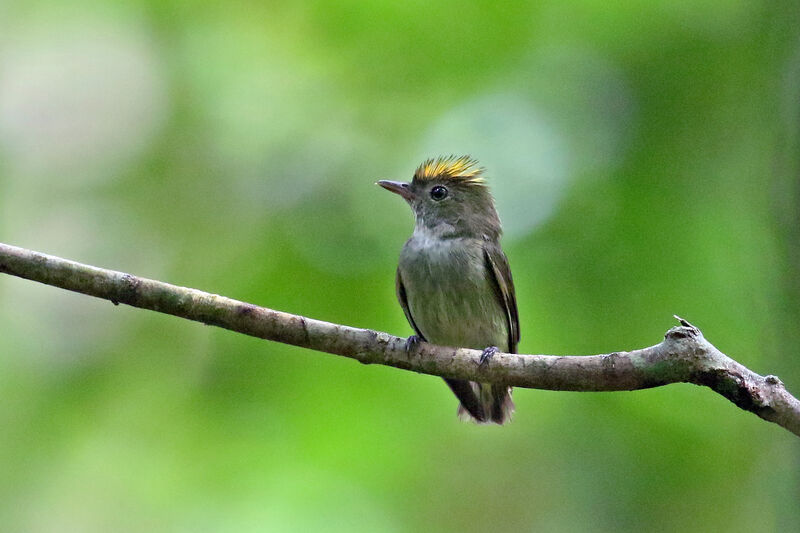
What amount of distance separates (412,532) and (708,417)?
2052 millimetres

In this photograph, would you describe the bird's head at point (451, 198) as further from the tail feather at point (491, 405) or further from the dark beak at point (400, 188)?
the tail feather at point (491, 405)

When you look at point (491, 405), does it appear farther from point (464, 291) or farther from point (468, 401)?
point (464, 291)

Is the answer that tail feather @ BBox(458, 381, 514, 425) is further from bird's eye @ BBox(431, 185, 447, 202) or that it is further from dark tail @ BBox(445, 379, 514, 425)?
bird's eye @ BBox(431, 185, 447, 202)

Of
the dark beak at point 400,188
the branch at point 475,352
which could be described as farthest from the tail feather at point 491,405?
the branch at point 475,352

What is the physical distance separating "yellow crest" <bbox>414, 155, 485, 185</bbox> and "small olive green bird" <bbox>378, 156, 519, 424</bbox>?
321mm

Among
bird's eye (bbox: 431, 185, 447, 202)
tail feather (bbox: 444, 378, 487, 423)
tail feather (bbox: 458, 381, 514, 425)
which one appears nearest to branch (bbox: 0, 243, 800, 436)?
tail feather (bbox: 444, 378, 487, 423)

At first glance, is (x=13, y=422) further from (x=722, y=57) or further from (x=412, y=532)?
(x=722, y=57)

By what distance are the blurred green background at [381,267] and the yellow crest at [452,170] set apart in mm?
476

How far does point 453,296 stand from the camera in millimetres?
5500

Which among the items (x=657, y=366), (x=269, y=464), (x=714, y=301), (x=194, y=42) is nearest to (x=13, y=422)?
(x=269, y=464)

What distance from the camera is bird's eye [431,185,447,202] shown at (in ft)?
20.3

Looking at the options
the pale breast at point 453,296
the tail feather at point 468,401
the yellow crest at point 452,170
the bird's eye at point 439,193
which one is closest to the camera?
the pale breast at point 453,296

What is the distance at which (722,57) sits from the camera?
231 inches

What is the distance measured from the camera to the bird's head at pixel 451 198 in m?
5.93
